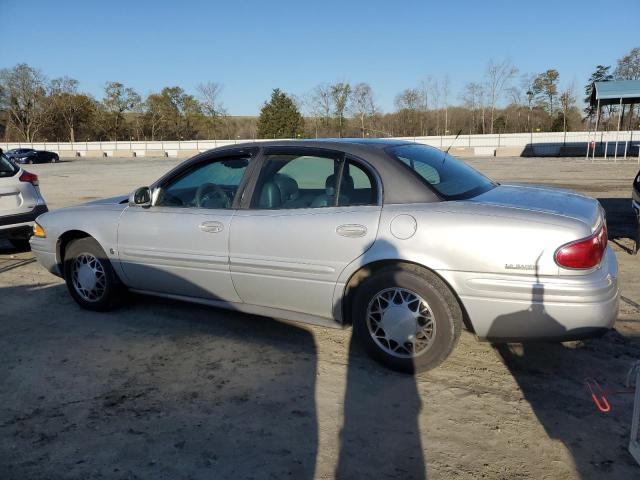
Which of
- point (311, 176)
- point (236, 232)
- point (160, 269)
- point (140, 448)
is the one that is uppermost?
point (311, 176)

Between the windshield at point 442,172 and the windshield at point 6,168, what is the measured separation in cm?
575

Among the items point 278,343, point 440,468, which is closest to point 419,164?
point 278,343

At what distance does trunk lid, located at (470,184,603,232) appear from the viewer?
3.12m

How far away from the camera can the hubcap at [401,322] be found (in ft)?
10.8

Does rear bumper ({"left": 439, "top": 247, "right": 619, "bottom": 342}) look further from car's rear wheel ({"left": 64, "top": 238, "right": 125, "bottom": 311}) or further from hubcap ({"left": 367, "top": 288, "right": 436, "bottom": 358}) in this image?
car's rear wheel ({"left": 64, "top": 238, "right": 125, "bottom": 311})

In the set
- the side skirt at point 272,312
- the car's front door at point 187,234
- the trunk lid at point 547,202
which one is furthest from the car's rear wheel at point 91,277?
the trunk lid at point 547,202

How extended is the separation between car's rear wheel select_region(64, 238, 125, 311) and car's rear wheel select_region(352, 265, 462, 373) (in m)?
2.43

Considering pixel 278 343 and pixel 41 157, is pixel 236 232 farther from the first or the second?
pixel 41 157

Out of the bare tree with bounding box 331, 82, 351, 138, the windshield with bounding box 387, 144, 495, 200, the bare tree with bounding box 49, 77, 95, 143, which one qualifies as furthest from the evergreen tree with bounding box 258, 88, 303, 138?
the windshield with bounding box 387, 144, 495, 200

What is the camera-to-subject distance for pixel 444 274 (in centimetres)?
316

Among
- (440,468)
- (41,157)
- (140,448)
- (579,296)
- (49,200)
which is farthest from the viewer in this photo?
(41,157)

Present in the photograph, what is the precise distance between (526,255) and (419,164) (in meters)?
1.08

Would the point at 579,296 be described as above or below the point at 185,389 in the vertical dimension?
above

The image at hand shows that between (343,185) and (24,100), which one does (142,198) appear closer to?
(343,185)
